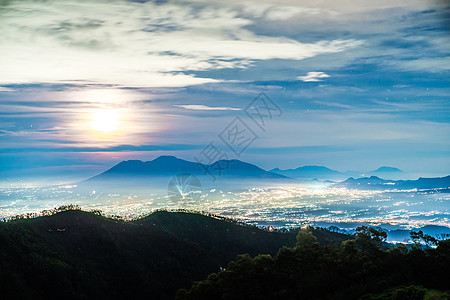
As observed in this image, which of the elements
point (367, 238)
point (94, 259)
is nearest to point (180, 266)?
point (94, 259)

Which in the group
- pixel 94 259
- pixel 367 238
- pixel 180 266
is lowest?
pixel 180 266

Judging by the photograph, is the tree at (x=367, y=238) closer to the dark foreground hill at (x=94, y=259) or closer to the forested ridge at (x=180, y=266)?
the forested ridge at (x=180, y=266)

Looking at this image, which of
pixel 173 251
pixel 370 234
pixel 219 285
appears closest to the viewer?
pixel 219 285

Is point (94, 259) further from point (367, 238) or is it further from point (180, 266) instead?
point (367, 238)

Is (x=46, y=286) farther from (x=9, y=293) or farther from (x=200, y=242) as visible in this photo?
(x=200, y=242)

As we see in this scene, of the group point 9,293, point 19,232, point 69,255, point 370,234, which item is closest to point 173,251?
point 69,255

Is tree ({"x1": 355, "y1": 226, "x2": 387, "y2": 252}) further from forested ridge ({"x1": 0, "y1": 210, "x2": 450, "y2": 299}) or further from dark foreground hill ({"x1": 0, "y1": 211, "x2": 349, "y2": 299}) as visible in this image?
dark foreground hill ({"x1": 0, "y1": 211, "x2": 349, "y2": 299})

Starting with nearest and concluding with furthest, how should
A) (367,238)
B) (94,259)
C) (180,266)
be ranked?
(367,238) < (94,259) < (180,266)

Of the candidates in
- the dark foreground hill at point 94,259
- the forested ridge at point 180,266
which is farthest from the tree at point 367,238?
the dark foreground hill at point 94,259
